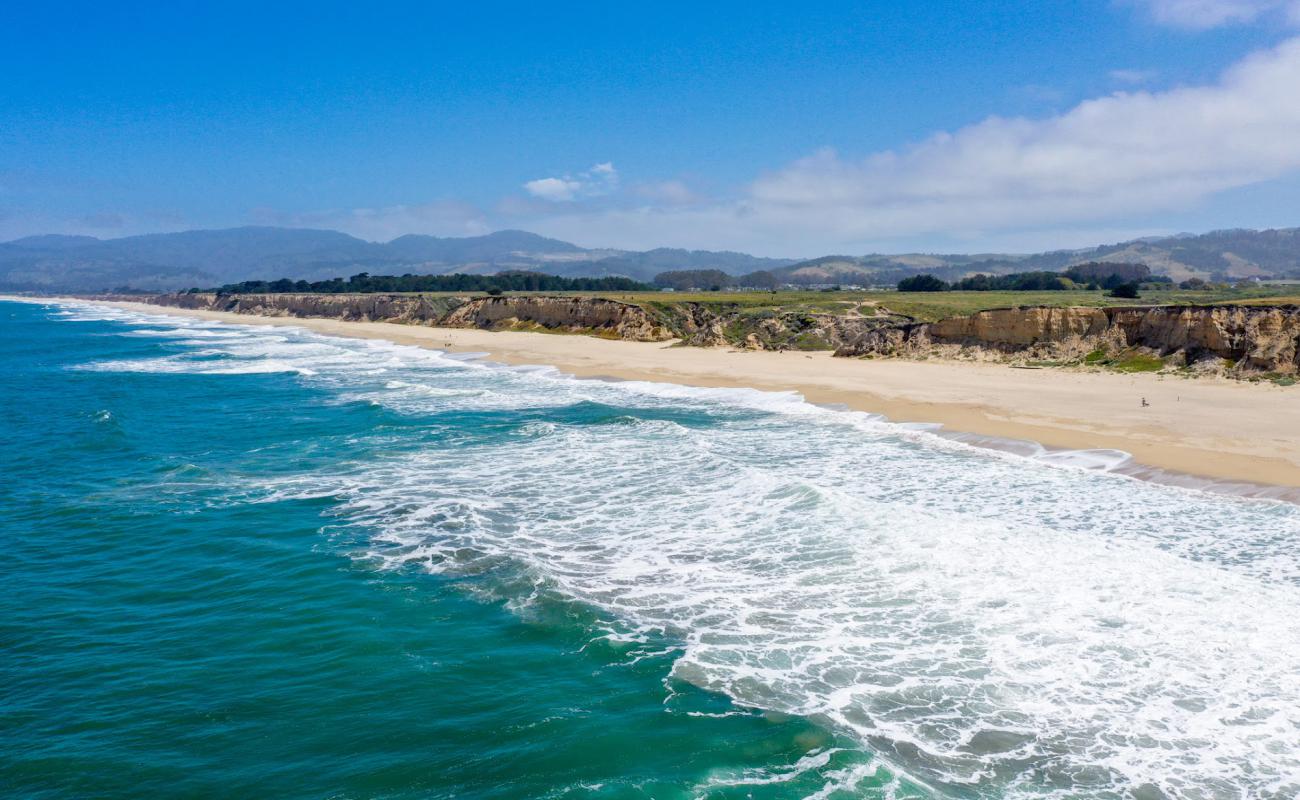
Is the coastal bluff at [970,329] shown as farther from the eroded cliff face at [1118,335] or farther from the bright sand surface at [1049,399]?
the bright sand surface at [1049,399]

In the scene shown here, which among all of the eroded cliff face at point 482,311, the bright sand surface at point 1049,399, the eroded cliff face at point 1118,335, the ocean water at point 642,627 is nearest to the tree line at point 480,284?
the eroded cliff face at point 482,311

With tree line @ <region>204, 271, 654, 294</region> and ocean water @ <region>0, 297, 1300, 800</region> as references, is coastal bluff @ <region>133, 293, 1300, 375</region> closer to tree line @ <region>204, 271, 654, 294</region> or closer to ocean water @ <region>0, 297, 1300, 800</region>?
ocean water @ <region>0, 297, 1300, 800</region>

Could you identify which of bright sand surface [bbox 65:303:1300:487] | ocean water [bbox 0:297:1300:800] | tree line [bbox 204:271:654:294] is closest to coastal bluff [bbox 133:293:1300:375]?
bright sand surface [bbox 65:303:1300:487]

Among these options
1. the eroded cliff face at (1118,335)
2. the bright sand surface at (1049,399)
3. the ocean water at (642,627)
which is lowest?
the ocean water at (642,627)

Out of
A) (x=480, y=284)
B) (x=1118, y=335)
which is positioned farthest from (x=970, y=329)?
(x=480, y=284)

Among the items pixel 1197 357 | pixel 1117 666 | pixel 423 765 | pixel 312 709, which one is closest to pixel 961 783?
pixel 1117 666

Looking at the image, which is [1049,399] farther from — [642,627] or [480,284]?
[480,284]
